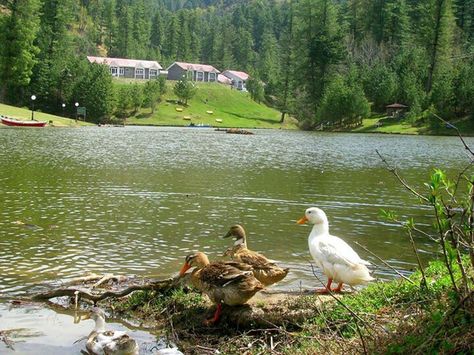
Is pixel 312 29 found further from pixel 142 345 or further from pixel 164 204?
pixel 142 345

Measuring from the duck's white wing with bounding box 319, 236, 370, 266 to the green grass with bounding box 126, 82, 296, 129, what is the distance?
112 metres

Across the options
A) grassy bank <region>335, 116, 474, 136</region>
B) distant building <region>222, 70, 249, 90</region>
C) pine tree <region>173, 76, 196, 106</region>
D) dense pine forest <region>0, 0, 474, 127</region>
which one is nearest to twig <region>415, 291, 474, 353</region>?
grassy bank <region>335, 116, 474, 136</region>

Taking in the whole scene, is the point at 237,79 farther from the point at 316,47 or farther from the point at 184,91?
the point at 316,47

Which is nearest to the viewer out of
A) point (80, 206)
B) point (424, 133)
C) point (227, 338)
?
point (227, 338)

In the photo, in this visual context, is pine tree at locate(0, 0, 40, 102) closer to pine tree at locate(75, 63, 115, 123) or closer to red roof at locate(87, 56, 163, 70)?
pine tree at locate(75, 63, 115, 123)

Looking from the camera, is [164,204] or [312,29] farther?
[312,29]

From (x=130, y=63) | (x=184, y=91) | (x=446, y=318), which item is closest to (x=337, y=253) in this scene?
(x=446, y=318)

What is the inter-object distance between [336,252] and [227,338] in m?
2.23

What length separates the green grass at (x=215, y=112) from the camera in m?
126

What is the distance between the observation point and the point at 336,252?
29.8 feet

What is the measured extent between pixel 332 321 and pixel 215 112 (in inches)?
5342

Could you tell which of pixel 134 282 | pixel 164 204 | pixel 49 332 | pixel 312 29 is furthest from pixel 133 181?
pixel 312 29

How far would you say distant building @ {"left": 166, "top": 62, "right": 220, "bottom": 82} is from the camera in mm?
174375

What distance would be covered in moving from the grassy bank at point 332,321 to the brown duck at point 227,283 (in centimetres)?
33
